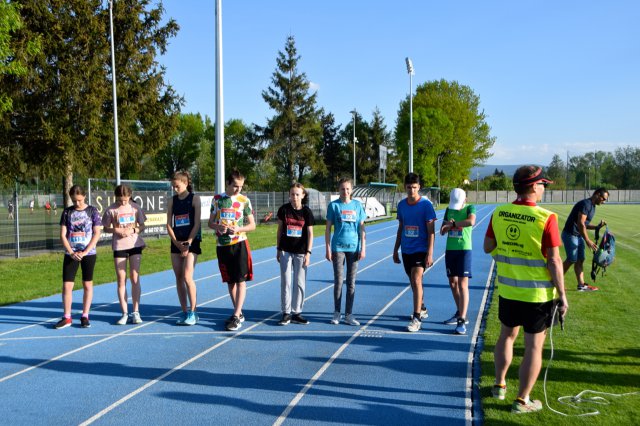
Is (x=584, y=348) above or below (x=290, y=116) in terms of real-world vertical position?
below

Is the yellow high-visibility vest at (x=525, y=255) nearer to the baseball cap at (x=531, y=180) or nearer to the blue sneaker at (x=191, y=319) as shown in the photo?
the baseball cap at (x=531, y=180)

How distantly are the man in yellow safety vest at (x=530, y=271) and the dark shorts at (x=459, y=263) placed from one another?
2502 millimetres

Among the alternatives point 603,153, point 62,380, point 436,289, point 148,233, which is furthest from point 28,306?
point 603,153

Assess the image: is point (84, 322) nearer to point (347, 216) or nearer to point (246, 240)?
point (246, 240)

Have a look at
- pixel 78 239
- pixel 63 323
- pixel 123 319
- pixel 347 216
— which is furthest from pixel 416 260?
pixel 63 323

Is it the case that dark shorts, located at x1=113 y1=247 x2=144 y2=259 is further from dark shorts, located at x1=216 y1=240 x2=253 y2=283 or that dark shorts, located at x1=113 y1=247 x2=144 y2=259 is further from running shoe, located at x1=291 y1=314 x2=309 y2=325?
running shoe, located at x1=291 y1=314 x2=309 y2=325

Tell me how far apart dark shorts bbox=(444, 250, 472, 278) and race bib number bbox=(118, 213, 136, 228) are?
4.19 meters

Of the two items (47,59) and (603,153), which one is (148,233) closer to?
(47,59)

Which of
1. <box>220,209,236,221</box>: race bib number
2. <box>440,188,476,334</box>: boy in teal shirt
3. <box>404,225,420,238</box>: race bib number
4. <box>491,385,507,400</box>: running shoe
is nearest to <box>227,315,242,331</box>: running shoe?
<box>220,209,236,221</box>: race bib number

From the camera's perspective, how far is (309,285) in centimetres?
1074

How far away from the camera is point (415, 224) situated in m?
7.06

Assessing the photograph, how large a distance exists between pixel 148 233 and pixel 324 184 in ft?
204

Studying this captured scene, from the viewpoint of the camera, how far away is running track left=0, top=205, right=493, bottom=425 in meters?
4.46

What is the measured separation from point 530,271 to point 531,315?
334mm
